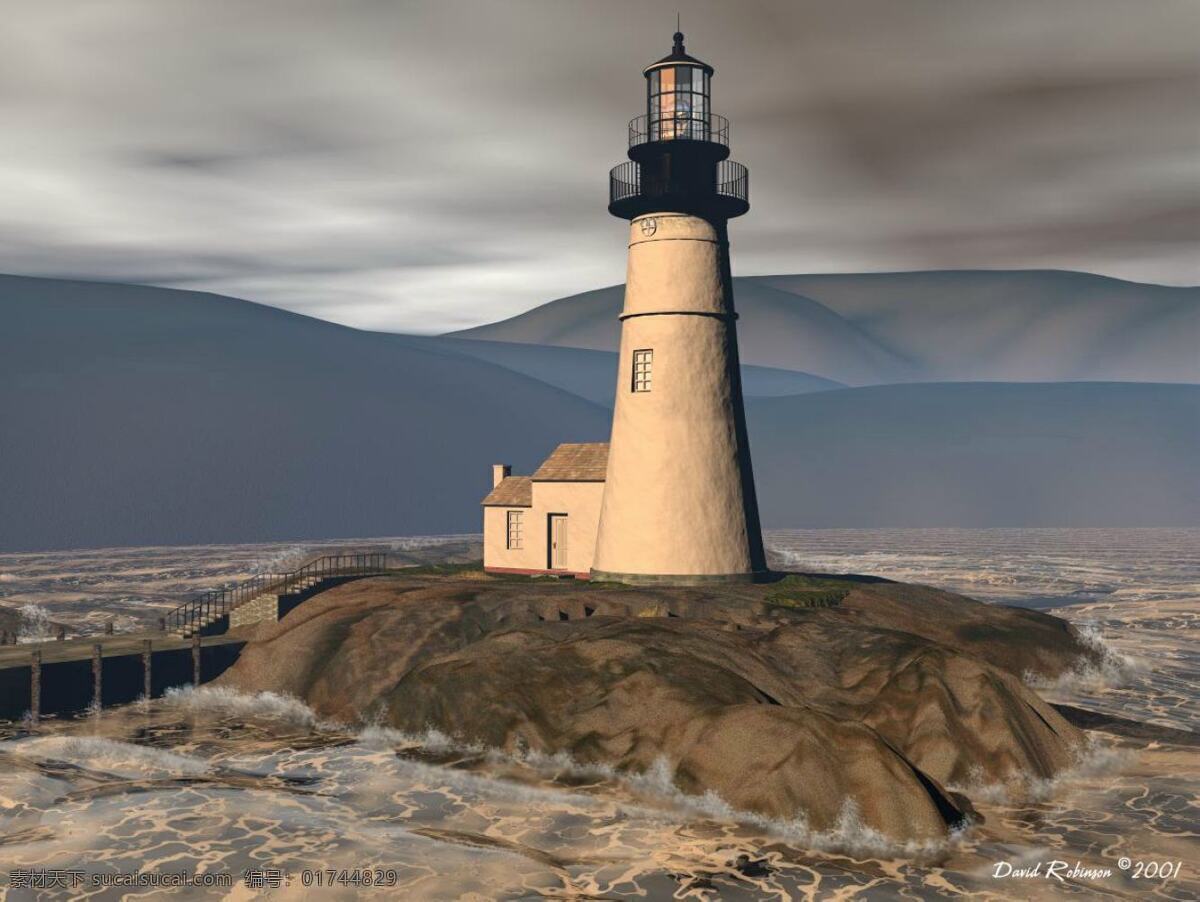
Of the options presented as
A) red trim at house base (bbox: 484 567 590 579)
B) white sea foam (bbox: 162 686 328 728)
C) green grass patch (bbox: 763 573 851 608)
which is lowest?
white sea foam (bbox: 162 686 328 728)

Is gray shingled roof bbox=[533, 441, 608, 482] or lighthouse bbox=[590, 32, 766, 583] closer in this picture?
lighthouse bbox=[590, 32, 766, 583]

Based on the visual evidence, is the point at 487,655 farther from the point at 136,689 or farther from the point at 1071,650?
the point at 1071,650

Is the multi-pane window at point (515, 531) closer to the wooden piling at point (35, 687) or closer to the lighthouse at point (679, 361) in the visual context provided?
the lighthouse at point (679, 361)

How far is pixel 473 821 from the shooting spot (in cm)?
2367

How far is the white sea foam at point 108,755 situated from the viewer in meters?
27.8

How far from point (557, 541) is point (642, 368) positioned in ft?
32.7

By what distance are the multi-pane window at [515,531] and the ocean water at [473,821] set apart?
1458 centimetres

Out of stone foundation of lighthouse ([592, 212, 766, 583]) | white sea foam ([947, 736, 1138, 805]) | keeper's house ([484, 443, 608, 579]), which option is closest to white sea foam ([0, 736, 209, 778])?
stone foundation of lighthouse ([592, 212, 766, 583])

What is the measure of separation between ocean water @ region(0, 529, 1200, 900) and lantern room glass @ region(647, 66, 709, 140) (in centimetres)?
2117

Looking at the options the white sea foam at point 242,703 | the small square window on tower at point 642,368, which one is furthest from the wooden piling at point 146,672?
the small square window on tower at point 642,368

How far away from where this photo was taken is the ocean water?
20.4 meters

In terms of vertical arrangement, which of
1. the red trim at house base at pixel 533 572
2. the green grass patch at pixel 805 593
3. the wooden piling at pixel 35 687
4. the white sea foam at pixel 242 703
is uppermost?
the red trim at house base at pixel 533 572

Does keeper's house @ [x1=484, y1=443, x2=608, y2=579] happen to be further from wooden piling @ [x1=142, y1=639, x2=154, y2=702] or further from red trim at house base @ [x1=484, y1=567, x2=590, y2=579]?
wooden piling @ [x1=142, y1=639, x2=154, y2=702]

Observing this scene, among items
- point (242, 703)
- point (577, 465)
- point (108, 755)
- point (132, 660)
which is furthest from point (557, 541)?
point (108, 755)
